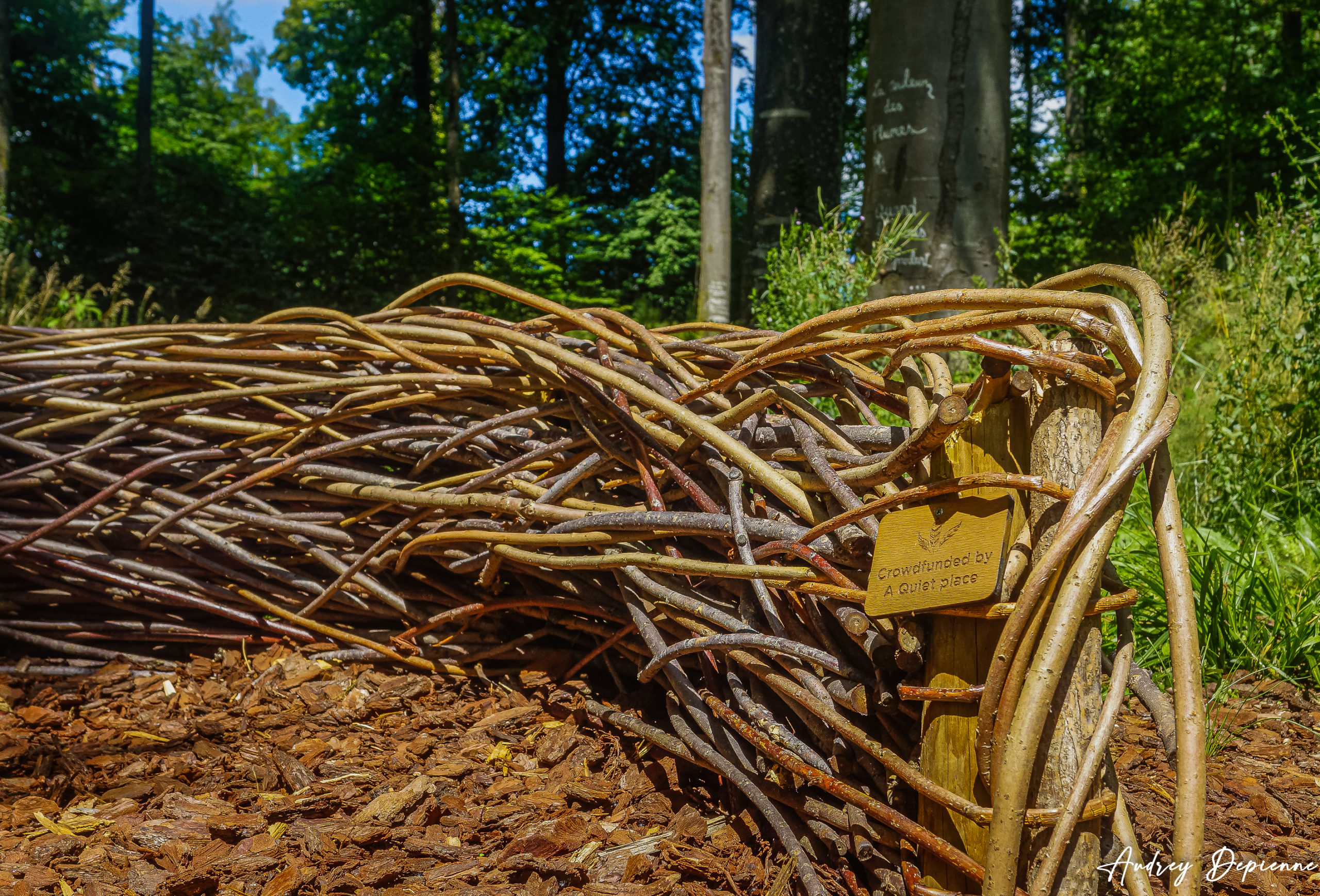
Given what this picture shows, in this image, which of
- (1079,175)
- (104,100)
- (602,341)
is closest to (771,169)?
→ (602,341)

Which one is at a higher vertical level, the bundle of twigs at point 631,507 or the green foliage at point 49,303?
the green foliage at point 49,303

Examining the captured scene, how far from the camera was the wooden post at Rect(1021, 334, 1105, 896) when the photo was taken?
0.76 metres

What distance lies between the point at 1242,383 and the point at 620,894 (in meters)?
3.08

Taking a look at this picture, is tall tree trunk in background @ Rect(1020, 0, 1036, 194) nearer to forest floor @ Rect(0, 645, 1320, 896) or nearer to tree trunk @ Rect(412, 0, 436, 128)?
tree trunk @ Rect(412, 0, 436, 128)

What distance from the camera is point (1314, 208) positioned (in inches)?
128

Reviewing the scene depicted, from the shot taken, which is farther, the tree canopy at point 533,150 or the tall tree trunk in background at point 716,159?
the tree canopy at point 533,150

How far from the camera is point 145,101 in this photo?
14.9 metres

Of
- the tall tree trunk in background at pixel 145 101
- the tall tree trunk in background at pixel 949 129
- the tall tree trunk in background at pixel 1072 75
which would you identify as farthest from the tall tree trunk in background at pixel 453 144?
the tall tree trunk in background at pixel 1072 75

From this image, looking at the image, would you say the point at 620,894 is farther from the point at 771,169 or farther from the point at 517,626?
the point at 771,169

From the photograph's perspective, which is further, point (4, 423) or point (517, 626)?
point (4, 423)

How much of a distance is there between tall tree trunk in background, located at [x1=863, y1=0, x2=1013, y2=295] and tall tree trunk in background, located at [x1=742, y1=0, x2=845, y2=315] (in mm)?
2424

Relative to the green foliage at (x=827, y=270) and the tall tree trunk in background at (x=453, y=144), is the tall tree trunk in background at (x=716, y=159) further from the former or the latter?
the tall tree trunk in background at (x=453, y=144)

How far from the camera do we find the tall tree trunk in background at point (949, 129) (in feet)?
11.0

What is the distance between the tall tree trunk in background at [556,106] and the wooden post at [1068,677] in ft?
56.5
